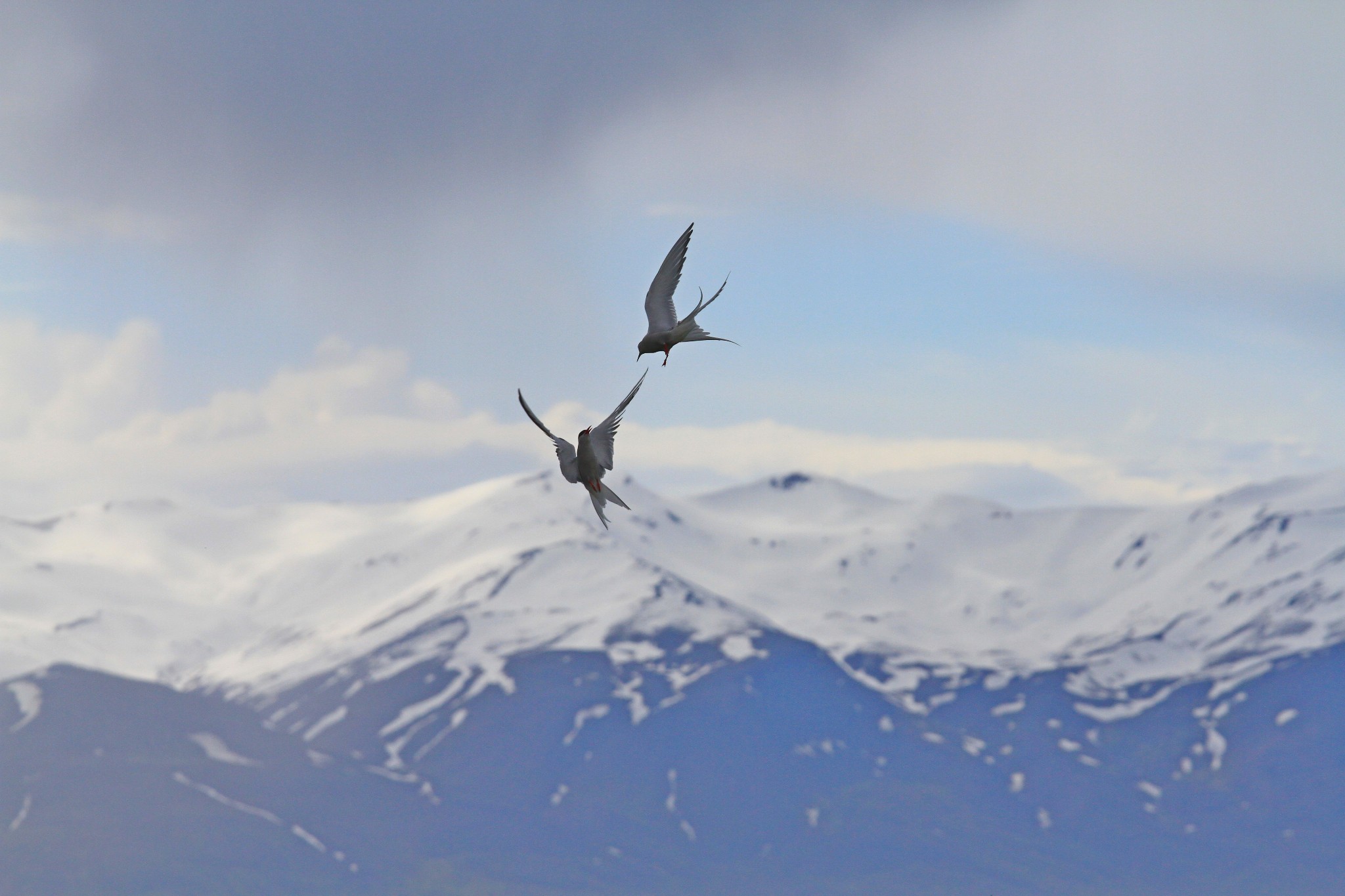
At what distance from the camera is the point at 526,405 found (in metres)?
25.6

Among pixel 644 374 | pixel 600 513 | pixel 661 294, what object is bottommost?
pixel 600 513

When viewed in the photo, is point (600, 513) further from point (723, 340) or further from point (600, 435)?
point (723, 340)

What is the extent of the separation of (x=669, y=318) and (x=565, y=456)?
306 centimetres

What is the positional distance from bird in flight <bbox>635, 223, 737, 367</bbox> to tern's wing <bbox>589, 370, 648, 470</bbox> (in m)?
1.83

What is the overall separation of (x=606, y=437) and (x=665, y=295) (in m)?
3.09

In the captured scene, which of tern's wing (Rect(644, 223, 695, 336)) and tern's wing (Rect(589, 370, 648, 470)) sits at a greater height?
tern's wing (Rect(644, 223, 695, 336))

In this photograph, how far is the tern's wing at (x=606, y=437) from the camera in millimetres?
26203

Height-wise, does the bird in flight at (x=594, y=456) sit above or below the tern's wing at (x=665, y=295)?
below

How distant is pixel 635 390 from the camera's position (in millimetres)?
25734

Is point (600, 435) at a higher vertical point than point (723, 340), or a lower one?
lower

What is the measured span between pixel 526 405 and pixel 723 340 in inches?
140

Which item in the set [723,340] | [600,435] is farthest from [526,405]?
[723,340]

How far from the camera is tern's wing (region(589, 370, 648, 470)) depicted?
86.0ft

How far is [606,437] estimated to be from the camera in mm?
26609
